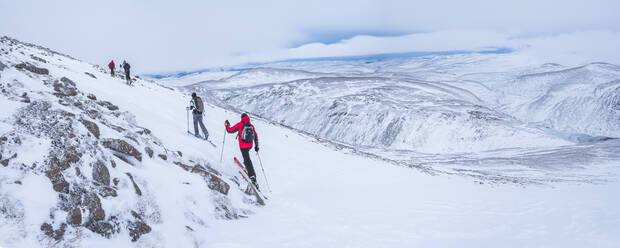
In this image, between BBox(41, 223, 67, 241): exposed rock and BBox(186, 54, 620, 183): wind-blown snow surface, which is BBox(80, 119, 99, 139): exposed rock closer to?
BBox(41, 223, 67, 241): exposed rock

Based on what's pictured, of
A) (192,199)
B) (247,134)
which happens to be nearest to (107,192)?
(192,199)

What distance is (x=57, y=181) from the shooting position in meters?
5.28

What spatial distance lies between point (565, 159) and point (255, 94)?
89.7 meters

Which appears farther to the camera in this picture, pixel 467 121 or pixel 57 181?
pixel 467 121

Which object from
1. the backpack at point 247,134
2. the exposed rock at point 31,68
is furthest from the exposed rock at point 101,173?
the exposed rock at point 31,68

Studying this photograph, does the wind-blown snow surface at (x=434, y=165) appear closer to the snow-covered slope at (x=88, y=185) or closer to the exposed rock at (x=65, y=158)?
the snow-covered slope at (x=88, y=185)

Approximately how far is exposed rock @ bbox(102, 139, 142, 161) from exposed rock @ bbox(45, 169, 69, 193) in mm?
2014

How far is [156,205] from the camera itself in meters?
6.32

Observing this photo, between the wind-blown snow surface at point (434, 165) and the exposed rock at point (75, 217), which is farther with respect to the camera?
the wind-blown snow surface at point (434, 165)

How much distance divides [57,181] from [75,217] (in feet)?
2.60

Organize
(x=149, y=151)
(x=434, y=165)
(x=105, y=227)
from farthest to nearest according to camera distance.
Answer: (x=434, y=165) < (x=149, y=151) < (x=105, y=227)

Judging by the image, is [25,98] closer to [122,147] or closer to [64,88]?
[122,147]

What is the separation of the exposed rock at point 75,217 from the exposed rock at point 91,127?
9.45ft

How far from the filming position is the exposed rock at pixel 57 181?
522 centimetres
